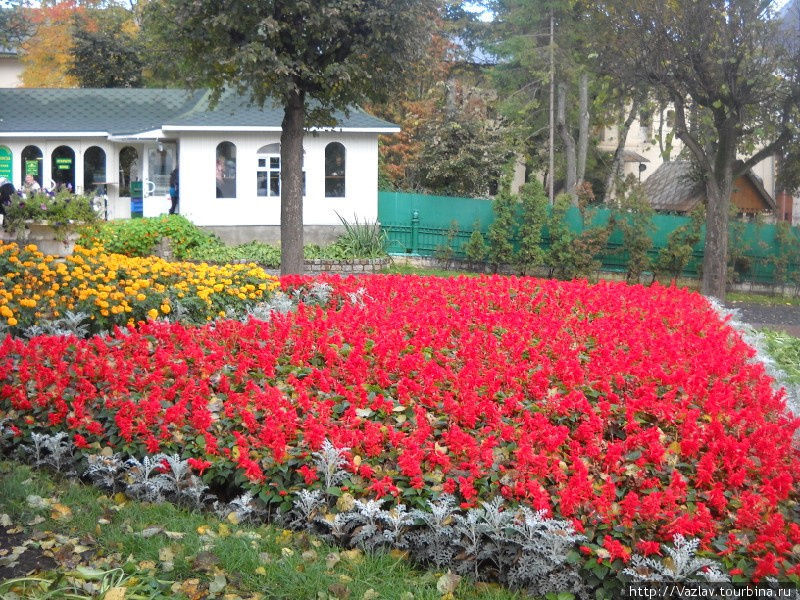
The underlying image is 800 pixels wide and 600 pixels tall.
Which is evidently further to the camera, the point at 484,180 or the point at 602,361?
the point at 484,180

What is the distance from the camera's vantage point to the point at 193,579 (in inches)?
157

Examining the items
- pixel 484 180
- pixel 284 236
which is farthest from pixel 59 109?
pixel 284 236

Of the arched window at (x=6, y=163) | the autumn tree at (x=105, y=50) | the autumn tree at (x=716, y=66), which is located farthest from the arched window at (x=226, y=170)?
the autumn tree at (x=105, y=50)

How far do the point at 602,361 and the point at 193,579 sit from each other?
337 cm

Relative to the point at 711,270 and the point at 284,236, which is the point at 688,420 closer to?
the point at 284,236

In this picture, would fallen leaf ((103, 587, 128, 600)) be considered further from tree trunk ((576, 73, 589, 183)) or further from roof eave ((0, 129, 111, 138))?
tree trunk ((576, 73, 589, 183))

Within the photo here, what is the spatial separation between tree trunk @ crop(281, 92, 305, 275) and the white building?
834 cm

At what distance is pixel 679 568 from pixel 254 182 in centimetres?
2151

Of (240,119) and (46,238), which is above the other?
(240,119)

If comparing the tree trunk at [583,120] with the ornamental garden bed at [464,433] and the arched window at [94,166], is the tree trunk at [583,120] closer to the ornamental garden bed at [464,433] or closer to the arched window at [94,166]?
the arched window at [94,166]

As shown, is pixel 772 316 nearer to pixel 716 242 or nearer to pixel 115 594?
pixel 716 242

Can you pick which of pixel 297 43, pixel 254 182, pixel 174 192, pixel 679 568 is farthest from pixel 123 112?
pixel 679 568

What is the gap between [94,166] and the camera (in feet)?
89.7

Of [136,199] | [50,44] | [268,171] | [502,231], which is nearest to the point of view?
[502,231]
